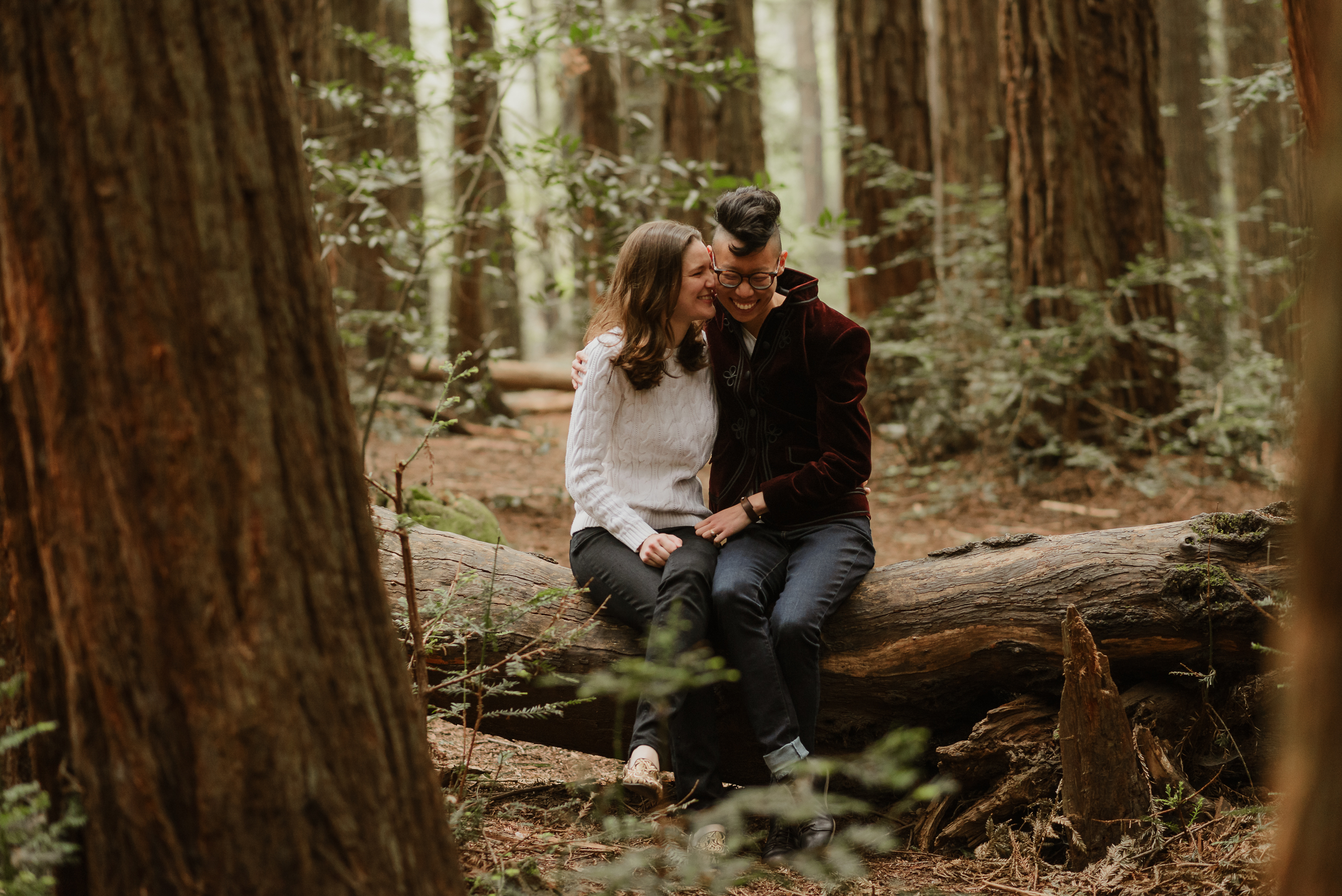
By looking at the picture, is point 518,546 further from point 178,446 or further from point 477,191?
Result: point 178,446

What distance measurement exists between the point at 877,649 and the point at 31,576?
238cm

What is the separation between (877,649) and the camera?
3.24 m

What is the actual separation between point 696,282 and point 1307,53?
186 cm

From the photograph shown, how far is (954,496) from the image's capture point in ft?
24.5

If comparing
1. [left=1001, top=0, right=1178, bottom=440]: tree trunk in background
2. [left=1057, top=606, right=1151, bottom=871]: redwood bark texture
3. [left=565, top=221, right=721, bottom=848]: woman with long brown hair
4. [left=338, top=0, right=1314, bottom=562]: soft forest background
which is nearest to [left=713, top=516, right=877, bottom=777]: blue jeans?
[left=565, top=221, right=721, bottom=848]: woman with long brown hair

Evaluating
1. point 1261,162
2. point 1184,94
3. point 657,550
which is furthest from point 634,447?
point 1184,94

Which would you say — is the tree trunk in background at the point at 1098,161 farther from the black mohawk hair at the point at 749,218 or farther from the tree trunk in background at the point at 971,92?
the black mohawk hair at the point at 749,218

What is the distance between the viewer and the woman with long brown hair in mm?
3295

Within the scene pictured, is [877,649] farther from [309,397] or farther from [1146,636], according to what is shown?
[309,397]

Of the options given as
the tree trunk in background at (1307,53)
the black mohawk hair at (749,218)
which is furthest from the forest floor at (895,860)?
the tree trunk in background at (1307,53)

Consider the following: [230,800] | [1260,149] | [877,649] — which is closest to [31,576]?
[230,800]

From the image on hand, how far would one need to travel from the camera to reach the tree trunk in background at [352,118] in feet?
20.5

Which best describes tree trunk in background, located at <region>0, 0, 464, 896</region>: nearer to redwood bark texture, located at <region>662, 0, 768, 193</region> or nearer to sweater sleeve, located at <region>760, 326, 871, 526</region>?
sweater sleeve, located at <region>760, 326, 871, 526</region>

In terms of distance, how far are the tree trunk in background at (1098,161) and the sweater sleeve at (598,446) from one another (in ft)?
16.8
